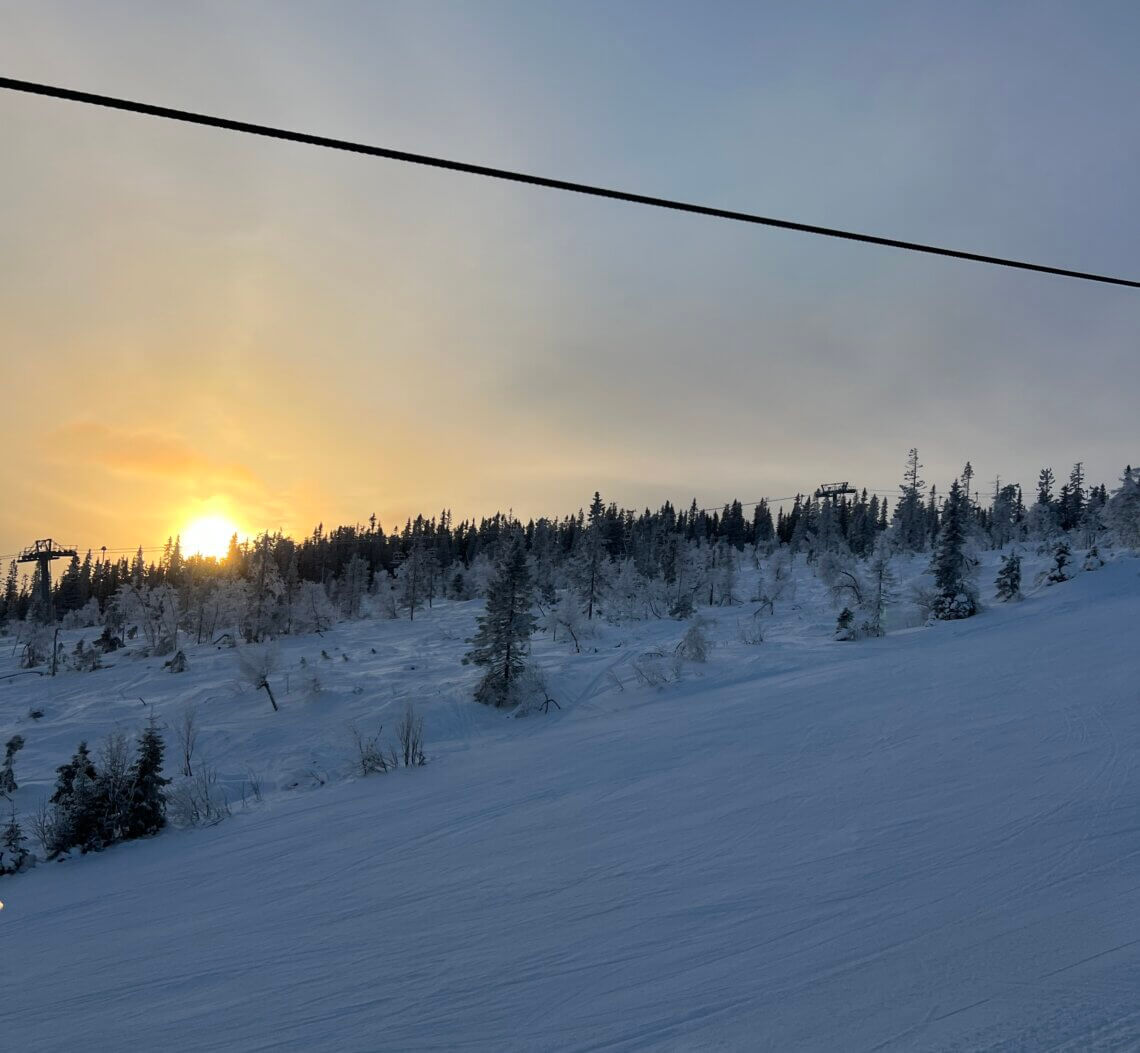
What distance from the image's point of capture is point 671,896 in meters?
5.53

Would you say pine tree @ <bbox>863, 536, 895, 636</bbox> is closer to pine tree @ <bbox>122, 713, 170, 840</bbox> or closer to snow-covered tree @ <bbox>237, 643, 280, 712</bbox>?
pine tree @ <bbox>122, 713, 170, 840</bbox>

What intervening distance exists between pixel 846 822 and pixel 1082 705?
19.9 feet

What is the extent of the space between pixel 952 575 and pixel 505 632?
2016cm

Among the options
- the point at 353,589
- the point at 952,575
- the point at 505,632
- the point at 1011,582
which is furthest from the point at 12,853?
the point at 353,589

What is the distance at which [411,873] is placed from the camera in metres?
7.09

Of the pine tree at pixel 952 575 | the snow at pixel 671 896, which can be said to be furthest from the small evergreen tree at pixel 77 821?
the pine tree at pixel 952 575

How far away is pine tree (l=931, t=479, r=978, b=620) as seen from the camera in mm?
26828

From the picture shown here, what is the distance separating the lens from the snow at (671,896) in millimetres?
3848

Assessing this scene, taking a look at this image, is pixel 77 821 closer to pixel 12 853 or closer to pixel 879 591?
pixel 12 853

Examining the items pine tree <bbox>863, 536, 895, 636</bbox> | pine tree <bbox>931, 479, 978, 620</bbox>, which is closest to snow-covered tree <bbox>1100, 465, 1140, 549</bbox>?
pine tree <bbox>931, 479, 978, 620</bbox>

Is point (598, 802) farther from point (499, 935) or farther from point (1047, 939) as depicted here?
point (1047, 939)

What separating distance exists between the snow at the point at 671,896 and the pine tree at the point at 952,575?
13.1 meters

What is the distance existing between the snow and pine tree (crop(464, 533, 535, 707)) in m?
8.45

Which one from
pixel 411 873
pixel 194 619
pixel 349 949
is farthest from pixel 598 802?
pixel 194 619
